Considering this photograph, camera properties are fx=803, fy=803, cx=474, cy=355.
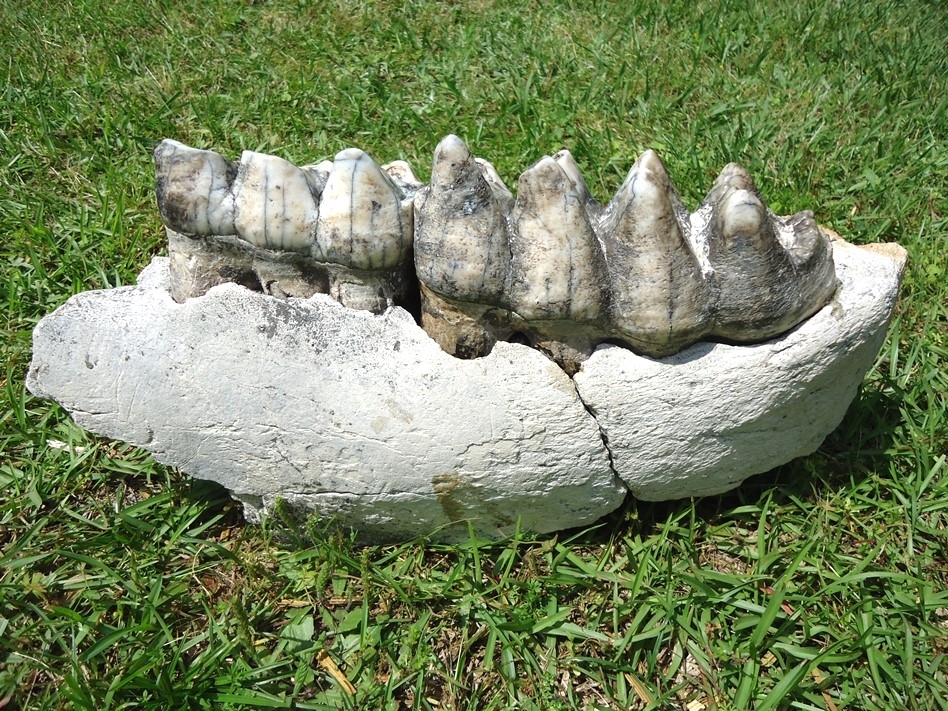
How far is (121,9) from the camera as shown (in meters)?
4.57

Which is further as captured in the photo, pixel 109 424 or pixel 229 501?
pixel 229 501

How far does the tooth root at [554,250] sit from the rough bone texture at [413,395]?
190 millimetres

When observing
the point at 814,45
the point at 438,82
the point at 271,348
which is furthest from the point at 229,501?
the point at 814,45

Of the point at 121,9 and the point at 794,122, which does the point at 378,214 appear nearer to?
the point at 794,122

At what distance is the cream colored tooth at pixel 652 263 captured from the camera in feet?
6.04

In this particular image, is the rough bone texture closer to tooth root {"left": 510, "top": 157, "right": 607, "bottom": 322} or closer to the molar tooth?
tooth root {"left": 510, "top": 157, "right": 607, "bottom": 322}

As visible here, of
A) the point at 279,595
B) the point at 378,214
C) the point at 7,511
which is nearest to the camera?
the point at 378,214

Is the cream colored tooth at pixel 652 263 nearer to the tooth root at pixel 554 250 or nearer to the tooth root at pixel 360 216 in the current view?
the tooth root at pixel 554 250

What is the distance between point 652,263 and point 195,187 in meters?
1.12

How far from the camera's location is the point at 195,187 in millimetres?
1971

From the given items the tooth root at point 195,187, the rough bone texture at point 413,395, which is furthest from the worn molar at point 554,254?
the tooth root at point 195,187

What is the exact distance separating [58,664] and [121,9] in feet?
12.3

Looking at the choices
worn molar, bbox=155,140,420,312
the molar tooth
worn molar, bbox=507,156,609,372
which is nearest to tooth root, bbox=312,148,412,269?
worn molar, bbox=155,140,420,312

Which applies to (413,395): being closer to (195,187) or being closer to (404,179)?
(404,179)
